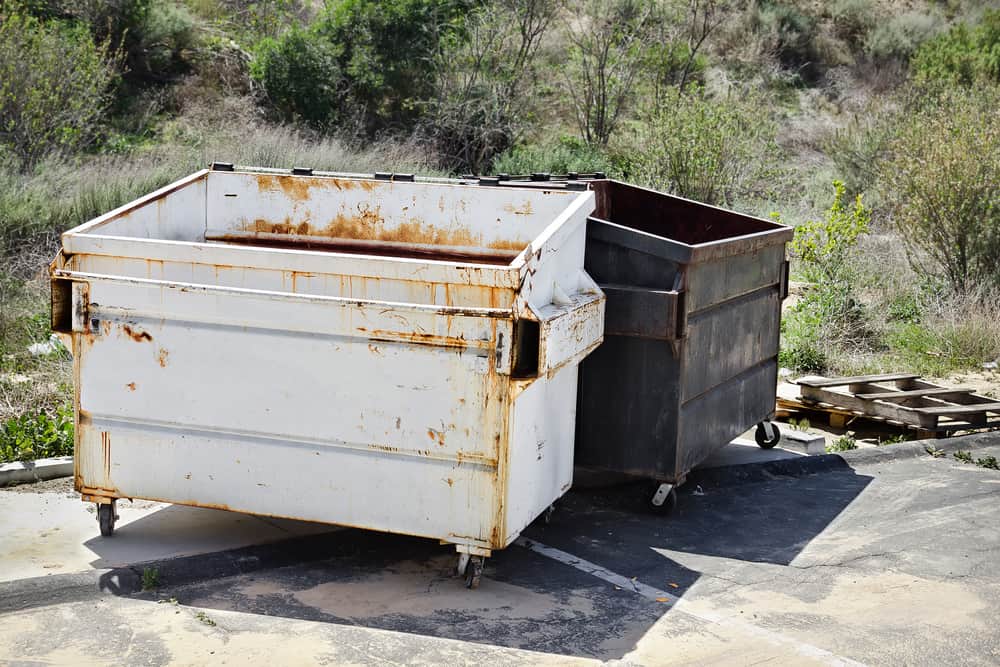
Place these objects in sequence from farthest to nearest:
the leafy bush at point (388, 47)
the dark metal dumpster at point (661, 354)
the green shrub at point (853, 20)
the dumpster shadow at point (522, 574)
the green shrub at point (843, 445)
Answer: the green shrub at point (853, 20), the leafy bush at point (388, 47), the green shrub at point (843, 445), the dark metal dumpster at point (661, 354), the dumpster shadow at point (522, 574)

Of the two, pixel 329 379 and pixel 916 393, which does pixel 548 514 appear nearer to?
pixel 329 379

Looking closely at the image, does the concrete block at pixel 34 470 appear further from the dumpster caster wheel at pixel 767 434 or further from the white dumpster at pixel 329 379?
the dumpster caster wheel at pixel 767 434

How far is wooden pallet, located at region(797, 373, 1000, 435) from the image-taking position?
7.51 meters

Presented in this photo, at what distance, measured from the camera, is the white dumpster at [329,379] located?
442 cm

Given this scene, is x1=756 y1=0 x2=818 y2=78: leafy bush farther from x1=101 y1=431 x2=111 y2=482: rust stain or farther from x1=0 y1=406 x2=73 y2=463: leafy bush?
x1=101 y1=431 x2=111 y2=482: rust stain

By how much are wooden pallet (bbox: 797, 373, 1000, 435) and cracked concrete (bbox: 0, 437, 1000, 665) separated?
5.11ft

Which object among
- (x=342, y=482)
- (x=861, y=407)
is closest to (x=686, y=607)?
(x=342, y=482)

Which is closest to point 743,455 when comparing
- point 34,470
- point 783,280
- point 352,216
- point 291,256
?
point 783,280

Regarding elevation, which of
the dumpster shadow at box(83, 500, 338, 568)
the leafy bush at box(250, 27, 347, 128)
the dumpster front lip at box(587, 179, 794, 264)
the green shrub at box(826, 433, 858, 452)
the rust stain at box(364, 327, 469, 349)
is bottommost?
the green shrub at box(826, 433, 858, 452)

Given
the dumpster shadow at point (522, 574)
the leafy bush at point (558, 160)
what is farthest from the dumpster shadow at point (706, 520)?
the leafy bush at point (558, 160)

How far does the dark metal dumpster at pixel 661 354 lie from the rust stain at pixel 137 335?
6.84ft

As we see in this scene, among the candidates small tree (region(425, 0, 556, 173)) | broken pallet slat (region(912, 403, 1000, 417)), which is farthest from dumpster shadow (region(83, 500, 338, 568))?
small tree (region(425, 0, 556, 173))

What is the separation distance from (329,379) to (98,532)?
1406mm

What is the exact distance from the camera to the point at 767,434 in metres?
7.03
